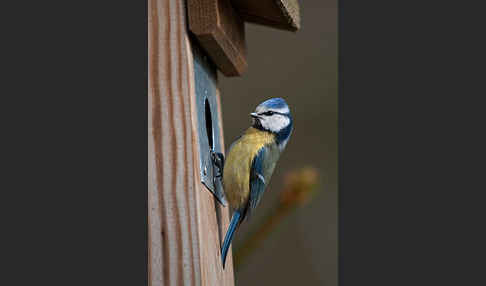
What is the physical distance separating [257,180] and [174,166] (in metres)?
0.66

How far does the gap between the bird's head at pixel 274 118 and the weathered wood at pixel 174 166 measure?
667mm

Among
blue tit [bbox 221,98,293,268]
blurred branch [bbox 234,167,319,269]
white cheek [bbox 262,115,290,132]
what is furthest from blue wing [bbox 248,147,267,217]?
blurred branch [bbox 234,167,319,269]

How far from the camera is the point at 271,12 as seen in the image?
2480 mm

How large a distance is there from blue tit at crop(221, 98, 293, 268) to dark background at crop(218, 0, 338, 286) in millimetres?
538

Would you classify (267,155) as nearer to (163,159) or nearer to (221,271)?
(221,271)

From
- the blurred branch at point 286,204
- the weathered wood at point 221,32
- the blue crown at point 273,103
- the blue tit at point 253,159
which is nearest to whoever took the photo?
the blurred branch at point 286,204

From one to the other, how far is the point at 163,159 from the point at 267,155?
31.0 inches

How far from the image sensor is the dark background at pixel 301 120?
3348mm

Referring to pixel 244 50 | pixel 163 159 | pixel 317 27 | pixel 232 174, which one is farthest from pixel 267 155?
pixel 317 27

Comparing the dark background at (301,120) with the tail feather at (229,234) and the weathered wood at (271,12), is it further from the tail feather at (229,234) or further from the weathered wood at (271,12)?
the tail feather at (229,234)

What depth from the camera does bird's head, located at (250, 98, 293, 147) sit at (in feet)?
8.61

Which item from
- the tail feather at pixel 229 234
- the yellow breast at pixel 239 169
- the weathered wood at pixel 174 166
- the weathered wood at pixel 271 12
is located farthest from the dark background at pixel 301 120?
the weathered wood at pixel 174 166

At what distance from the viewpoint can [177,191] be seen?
185 cm

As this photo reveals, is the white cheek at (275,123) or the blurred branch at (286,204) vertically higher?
the white cheek at (275,123)
